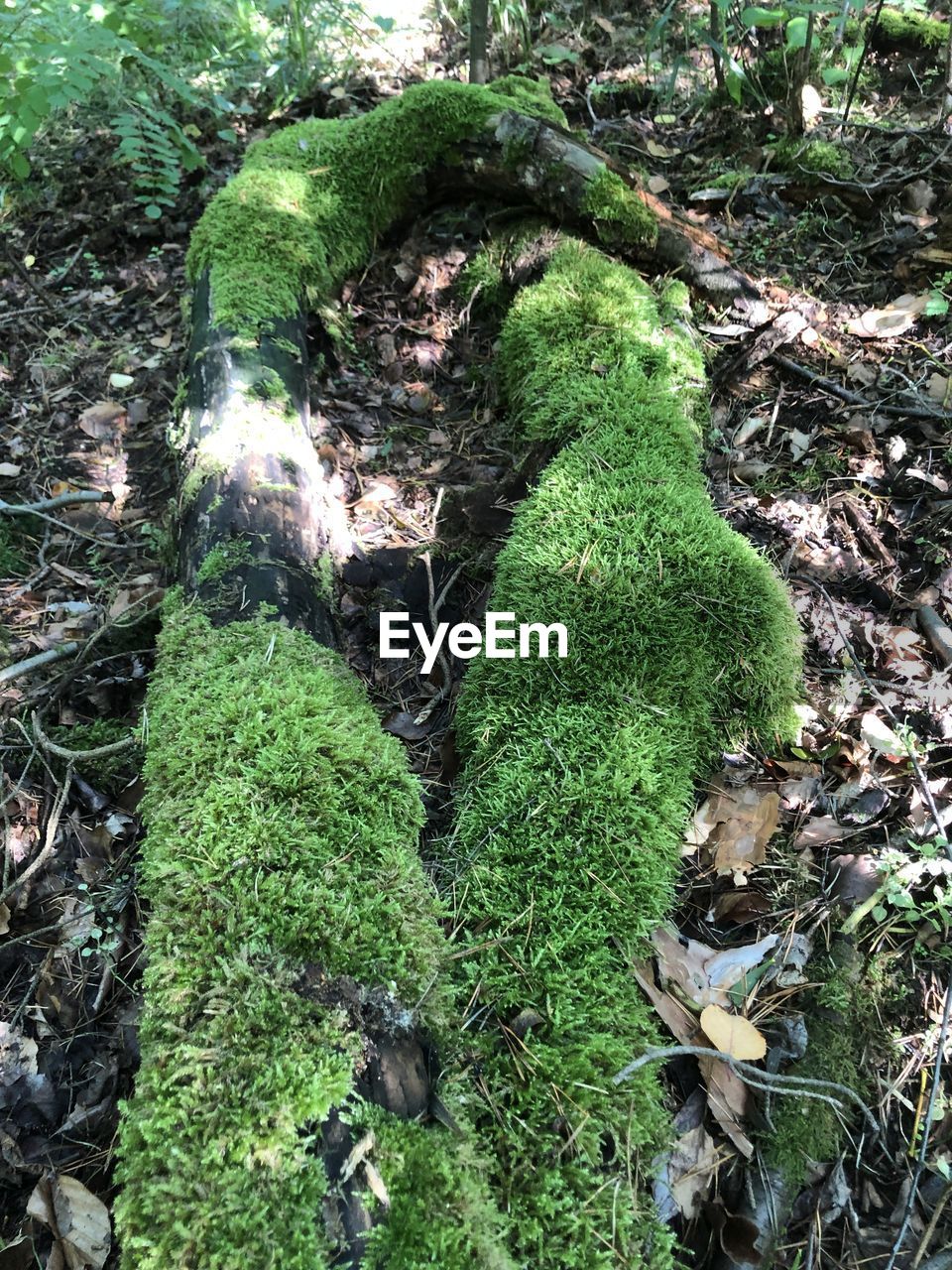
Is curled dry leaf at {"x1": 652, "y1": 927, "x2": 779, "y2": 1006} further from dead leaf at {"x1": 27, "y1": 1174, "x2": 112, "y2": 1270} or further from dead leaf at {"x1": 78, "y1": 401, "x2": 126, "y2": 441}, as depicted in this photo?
dead leaf at {"x1": 78, "y1": 401, "x2": 126, "y2": 441}

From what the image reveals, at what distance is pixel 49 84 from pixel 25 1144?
5.16 metres

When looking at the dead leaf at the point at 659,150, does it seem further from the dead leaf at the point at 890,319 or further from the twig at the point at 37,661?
the twig at the point at 37,661

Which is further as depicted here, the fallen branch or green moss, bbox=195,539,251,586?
the fallen branch

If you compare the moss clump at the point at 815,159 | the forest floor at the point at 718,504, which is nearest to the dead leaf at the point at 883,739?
the forest floor at the point at 718,504

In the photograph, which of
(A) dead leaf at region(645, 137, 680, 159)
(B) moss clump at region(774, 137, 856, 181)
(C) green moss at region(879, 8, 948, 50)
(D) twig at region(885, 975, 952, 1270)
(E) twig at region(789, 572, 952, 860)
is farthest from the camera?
(A) dead leaf at region(645, 137, 680, 159)

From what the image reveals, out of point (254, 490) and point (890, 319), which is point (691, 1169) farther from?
point (890, 319)

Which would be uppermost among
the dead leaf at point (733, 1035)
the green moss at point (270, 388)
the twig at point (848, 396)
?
the twig at point (848, 396)

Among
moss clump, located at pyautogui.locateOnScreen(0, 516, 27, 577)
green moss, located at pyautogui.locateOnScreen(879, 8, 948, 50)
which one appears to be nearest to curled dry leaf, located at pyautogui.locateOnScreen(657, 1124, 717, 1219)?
moss clump, located at pyautogui.locateOnScreen(0, 516, 27, 577)

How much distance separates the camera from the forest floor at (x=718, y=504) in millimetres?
2078

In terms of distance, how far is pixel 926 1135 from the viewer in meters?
1.83

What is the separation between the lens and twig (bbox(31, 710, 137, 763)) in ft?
9.05

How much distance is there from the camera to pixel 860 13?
5.52m

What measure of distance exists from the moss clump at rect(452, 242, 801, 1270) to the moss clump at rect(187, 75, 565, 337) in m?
1.68

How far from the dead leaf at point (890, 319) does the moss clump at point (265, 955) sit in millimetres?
3351
